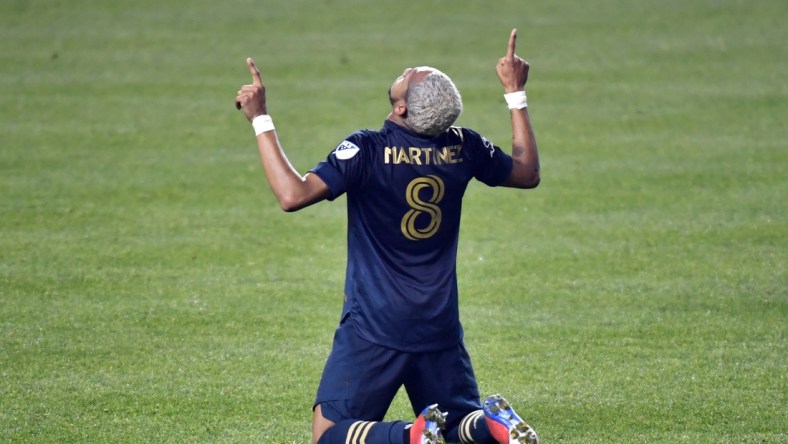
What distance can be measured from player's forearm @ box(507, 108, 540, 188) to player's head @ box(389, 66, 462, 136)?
442 millimetres

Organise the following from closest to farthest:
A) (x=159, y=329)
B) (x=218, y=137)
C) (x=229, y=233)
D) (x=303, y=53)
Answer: (x=159, y=329) < (x=229, y=233) < (x=218, y=137) < (x=303, y=53)

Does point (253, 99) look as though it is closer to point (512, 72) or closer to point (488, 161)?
point (488, 161)

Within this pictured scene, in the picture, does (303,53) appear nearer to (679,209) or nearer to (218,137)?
(218,137)

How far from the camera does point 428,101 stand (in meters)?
A: 5.40

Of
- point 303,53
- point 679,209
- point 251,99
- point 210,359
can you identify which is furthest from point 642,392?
point 303,53

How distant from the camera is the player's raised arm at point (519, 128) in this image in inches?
228

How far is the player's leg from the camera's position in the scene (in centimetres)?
550

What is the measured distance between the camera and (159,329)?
27.7 ft

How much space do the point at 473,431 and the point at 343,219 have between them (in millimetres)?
5989

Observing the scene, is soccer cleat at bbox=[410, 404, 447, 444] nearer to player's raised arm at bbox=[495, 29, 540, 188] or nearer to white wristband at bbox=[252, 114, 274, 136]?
player's raised arm at bbox=[495, 29, 540, 188]

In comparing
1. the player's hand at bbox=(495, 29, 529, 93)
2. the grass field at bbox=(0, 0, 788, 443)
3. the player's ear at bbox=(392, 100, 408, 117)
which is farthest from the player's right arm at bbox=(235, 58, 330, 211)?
the grass field at bbox=(0, 0, 788, 443)

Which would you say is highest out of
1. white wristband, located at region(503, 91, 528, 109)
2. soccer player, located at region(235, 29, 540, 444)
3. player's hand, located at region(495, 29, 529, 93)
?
player's hand, located at region(495, 29, 529, 93)

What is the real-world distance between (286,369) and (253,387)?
0.39m

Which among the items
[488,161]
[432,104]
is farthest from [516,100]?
[432,104]
